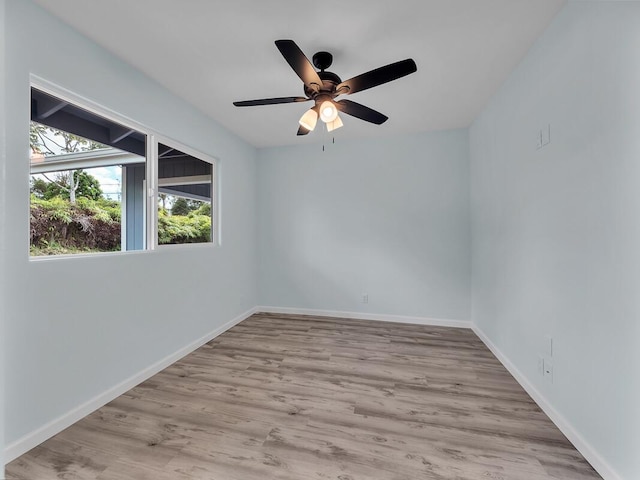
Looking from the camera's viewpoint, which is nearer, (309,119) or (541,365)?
(541,365)

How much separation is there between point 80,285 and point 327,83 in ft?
6.95

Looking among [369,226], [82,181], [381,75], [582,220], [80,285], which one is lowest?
[80,285]

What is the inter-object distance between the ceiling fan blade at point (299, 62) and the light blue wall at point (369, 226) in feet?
6.00

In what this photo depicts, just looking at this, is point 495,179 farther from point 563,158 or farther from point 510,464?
point 510,464

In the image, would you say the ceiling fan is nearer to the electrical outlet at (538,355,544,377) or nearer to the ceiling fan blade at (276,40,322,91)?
the ceiling fan blade at (276,40,322,91)

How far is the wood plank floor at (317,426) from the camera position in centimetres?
140

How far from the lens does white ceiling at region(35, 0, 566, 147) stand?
161 centimetres

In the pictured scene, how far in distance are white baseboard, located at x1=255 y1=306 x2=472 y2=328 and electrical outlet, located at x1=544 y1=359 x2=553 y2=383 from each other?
5.62ft

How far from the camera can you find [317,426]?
1.71 meters

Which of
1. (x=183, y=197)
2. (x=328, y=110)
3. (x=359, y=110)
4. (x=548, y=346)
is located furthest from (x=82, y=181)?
(x=548, y=346)

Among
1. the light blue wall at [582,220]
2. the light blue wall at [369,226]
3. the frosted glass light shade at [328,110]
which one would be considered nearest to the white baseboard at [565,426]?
the light blue wall at [582,220]

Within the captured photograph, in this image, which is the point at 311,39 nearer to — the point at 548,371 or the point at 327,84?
the point at 327,84

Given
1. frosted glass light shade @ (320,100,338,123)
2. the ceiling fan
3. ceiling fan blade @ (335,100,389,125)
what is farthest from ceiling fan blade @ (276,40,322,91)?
ceiling fan blade @ (335,100,389,125)

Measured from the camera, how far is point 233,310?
3.60 m
